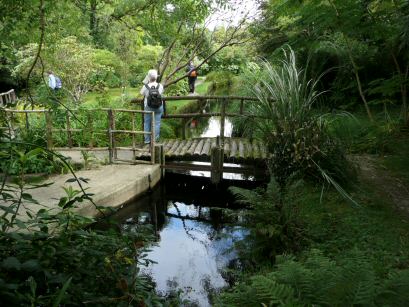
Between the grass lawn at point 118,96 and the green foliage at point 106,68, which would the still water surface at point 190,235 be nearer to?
the grass lawn at point 118,96

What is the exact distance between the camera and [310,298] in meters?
1.70

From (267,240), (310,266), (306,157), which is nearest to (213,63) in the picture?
(306,157)

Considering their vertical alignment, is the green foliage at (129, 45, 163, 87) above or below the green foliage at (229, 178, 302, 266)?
above

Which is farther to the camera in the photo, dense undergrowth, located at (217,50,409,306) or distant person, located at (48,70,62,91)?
distant person, located at (48,70,62,91)

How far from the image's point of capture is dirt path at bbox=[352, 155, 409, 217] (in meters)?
4.02

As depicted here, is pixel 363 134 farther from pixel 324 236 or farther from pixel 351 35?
pixel 324 236

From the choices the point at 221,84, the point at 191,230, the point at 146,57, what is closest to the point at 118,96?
the point at 146,57

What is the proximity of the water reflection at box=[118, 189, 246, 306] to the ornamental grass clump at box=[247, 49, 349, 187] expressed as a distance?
110cm

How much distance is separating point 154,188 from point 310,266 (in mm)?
4515

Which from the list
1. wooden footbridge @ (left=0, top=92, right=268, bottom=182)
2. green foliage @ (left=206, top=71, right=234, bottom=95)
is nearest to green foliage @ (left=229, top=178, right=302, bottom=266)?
wooden footbridge @ (left=0, top=92, right=268, bottom=182)

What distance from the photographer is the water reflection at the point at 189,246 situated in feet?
12.6

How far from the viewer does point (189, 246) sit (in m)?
4.77

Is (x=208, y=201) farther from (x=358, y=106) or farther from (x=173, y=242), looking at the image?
(x=358, y=106)

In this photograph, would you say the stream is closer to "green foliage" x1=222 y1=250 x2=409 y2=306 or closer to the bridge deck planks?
the bridge deck planks
